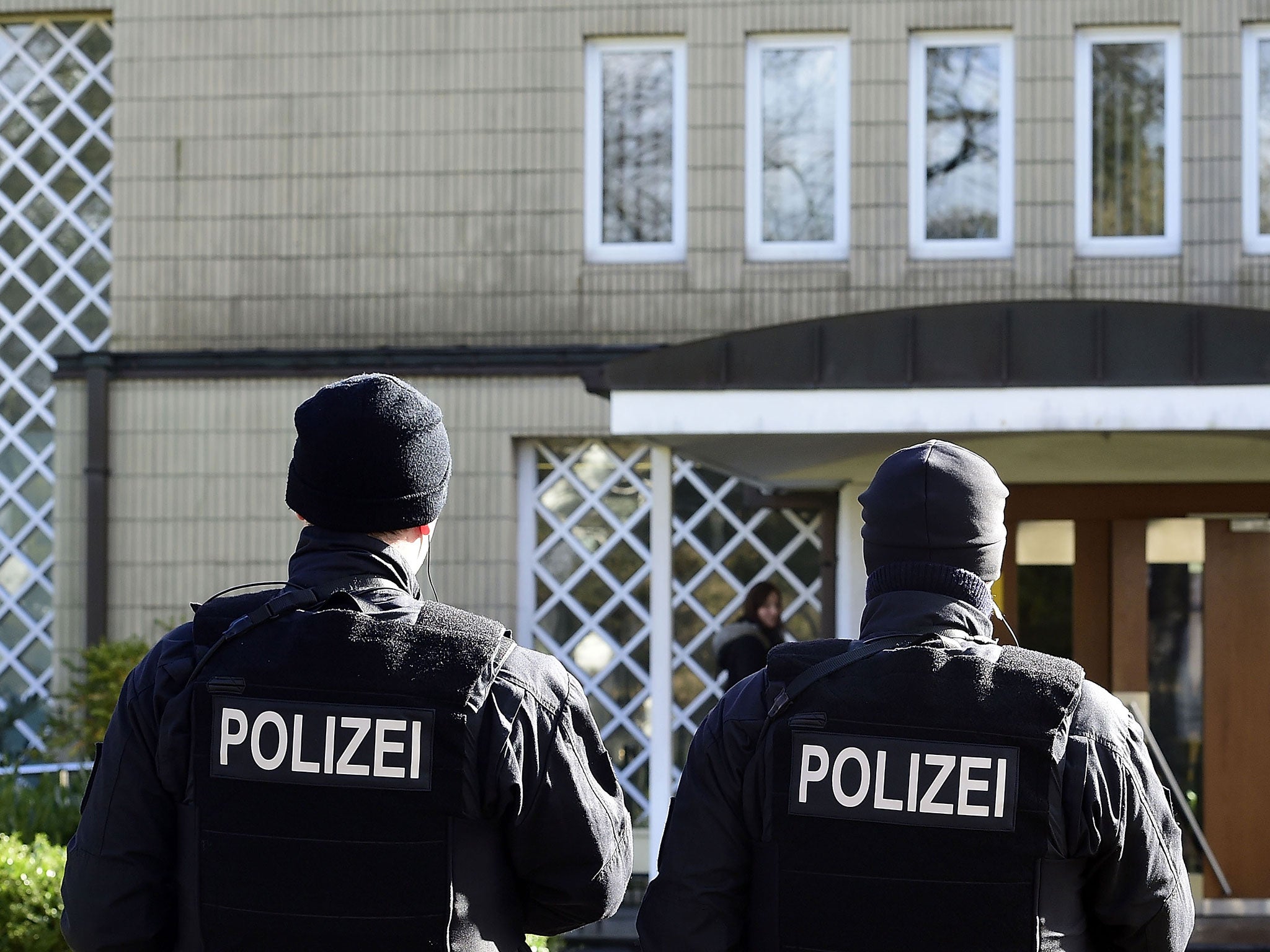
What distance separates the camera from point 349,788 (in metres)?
2.04

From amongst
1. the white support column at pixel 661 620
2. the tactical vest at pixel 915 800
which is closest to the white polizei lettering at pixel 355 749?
the tactical vest at pixel 915 800

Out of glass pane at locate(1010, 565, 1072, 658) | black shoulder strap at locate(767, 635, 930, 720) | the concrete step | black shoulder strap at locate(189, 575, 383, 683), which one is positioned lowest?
the concrete step

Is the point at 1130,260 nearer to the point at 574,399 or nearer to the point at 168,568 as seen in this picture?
the point at 574,399

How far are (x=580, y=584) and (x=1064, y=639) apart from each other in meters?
3.23

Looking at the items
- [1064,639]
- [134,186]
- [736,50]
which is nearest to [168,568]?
[134,186]

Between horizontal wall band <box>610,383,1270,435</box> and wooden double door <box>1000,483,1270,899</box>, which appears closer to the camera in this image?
horizontal wall band <box>610,383,1270,435</box>

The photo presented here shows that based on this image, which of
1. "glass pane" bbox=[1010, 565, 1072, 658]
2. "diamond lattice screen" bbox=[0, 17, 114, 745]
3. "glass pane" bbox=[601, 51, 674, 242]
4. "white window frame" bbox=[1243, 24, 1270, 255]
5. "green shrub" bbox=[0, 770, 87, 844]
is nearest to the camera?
"green shrub" bbox=[0, 770, 87, 844]

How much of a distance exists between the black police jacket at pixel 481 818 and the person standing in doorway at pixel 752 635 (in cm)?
475

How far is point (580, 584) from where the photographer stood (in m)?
8.86

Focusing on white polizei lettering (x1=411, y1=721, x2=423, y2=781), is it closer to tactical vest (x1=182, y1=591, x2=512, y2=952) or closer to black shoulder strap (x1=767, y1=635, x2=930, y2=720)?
tactical vest (x1=182, y1=591, x2=512, y2=952)

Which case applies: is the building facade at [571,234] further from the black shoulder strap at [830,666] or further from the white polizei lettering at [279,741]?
the white polizei lettering at [279,741]

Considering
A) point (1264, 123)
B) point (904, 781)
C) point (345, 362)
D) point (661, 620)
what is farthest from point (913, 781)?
point (1264, 123)

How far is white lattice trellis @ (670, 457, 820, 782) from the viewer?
8695 mm

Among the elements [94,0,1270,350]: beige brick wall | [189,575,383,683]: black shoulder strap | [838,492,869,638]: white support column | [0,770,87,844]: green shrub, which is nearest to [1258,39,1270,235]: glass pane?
[94,0,1270,350]: beige brick wall
